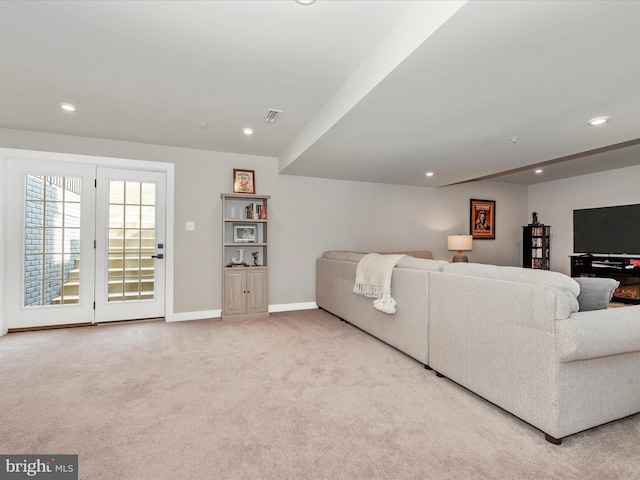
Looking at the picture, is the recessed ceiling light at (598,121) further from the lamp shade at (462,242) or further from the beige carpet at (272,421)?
the lamp shade at (462,242)

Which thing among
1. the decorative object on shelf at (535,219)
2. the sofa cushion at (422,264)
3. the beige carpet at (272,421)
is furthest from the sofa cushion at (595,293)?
the decorative object on shelf at (535,219)

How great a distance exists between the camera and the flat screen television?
4934 mm

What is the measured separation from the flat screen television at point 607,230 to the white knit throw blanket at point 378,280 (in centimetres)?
449

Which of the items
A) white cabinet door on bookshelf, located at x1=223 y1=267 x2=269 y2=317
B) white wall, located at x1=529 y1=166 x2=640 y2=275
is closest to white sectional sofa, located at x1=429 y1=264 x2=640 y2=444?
white cabinet door on bookshelf, located at x1=223 y1=267 x2=269 y2=317

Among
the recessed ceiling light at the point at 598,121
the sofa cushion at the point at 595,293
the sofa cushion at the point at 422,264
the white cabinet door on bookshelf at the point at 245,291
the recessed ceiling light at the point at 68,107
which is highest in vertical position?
the recessed ceiling light at the point at 68,107

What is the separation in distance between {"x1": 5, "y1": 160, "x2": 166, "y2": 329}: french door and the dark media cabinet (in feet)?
21.8

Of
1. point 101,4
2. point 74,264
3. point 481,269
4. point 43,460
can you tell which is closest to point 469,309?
point 481,269

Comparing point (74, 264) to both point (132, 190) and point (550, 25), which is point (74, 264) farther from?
point (550, 25)

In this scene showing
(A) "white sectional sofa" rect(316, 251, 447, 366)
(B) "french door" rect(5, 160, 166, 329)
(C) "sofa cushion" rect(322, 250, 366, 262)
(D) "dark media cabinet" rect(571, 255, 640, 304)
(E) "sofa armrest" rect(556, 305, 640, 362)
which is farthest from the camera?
(D) "dark media cabinet" rect(571, 255, 640, 304)

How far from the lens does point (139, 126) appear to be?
335 centimetres

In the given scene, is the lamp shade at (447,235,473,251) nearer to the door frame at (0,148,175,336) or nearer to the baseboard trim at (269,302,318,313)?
the baseboard trim at (269,302,318,313)

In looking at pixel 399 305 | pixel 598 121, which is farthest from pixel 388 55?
pixel 598 121
